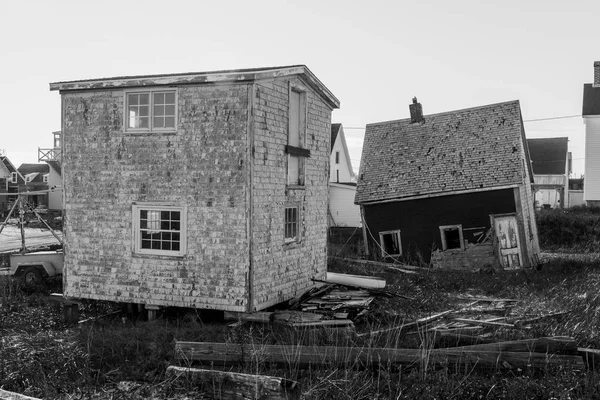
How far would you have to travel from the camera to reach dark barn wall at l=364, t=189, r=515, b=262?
75.7ft

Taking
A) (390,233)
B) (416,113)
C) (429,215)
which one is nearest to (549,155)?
(416,113)

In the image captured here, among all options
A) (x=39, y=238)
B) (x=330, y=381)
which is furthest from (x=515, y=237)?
(x=39, y=238)

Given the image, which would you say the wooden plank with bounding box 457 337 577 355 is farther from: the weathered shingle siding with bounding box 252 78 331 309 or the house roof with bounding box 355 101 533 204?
the house roof with bounding box 355 101 533 204

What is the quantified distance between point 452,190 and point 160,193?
12.4 meters

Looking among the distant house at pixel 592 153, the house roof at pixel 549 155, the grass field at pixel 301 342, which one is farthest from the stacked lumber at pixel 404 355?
the house roof at pixel 549 155

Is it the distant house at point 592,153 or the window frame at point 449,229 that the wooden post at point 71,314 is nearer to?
the window frame at point 449,229

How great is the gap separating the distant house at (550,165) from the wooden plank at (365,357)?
44.1 meters

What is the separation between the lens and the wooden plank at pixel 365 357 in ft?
32.3

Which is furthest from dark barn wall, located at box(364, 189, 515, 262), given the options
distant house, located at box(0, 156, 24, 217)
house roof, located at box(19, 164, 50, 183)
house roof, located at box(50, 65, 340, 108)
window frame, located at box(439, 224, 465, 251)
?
house roof, located at box(19, 164, 50, 183)

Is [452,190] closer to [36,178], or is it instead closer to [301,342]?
[301,342]

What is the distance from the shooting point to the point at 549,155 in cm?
5403

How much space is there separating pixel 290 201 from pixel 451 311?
4858mm

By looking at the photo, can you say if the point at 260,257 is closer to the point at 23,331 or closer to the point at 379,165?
the point at 23,331

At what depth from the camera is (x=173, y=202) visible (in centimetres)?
1491
